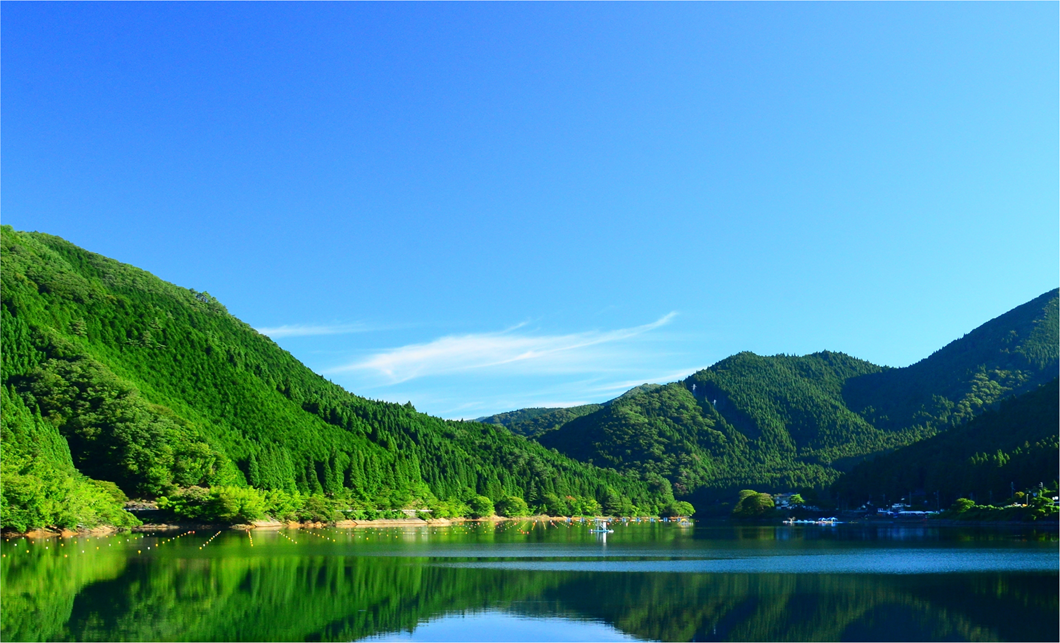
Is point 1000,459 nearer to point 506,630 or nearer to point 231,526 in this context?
point 231,526

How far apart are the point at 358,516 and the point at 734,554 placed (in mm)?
79030

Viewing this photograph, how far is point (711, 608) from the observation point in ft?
119

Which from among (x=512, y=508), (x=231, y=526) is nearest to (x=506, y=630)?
(x=231, y=526)

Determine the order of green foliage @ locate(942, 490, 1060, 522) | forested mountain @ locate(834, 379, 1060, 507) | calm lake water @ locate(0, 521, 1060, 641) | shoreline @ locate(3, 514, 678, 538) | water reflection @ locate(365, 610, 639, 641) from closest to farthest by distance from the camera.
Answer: water reflection @ locate(365, 610, 639, 641) < calm lake water @ locate(0, 521, 1060, 641) < shoreline @ locate(3, 514, 678, 538) < green foliage @ locate(942, 490, 1060, 522) < forested mountain @ locate(834, 379, 1060, 507)

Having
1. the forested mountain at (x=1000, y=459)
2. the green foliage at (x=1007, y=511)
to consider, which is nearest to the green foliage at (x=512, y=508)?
the forested mountain at (x=1000, y=459)

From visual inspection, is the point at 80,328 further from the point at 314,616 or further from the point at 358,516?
the point at 314,616

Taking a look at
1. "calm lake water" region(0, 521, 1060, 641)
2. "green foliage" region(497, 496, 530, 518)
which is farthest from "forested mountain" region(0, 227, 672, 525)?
"calm lake water" region(0, 521, 1060, 641)

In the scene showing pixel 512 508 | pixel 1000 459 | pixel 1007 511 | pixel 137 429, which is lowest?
pixel 1007 511

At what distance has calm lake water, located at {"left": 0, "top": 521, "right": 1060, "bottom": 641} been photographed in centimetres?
3078

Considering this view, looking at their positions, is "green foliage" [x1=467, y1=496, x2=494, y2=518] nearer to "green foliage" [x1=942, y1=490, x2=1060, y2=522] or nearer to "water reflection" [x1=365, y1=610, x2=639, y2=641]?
"green foliage" [x1=942, y1=490, x2=1060, y2=522]

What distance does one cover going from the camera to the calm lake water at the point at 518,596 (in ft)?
101

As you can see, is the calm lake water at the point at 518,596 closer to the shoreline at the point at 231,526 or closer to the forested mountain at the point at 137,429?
the shoreline at the point at 231,526

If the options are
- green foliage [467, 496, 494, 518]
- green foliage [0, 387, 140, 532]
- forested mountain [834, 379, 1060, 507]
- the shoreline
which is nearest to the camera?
green foliage [0, 387, 140, 532]

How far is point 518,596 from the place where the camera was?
1586 inches
